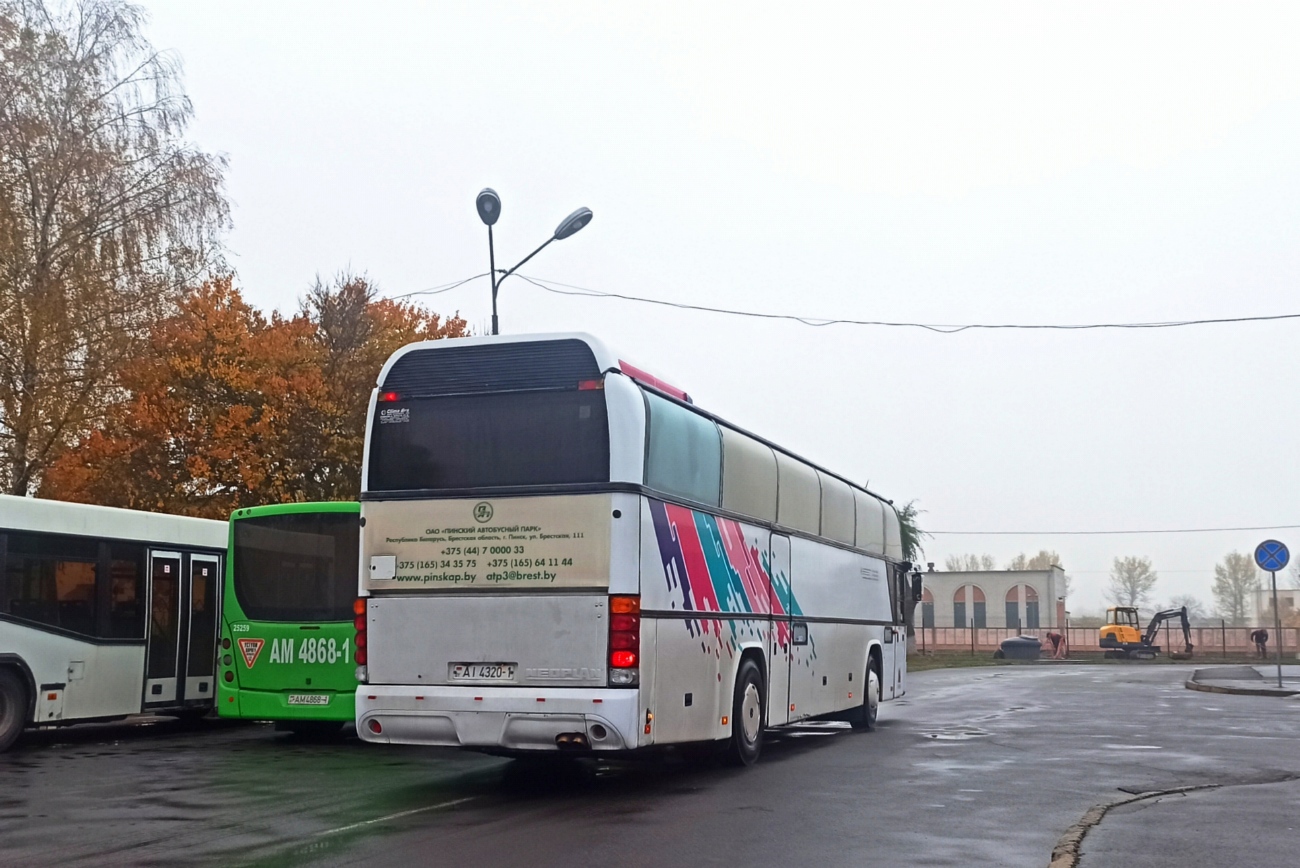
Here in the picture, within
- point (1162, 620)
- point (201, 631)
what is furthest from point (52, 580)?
point (1162, 620)

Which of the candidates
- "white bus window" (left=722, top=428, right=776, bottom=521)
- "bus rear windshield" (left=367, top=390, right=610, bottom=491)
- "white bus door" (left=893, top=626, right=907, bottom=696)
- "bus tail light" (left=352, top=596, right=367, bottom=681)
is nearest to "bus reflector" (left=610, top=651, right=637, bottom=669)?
"bus rear windshield" (left=367, top=390, right=610, bottom=491)

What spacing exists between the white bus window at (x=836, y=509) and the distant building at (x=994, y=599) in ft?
271

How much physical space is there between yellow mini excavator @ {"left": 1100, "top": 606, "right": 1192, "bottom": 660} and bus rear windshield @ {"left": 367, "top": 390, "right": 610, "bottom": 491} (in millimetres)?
54186

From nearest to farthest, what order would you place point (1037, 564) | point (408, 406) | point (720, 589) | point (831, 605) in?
point (408, 406)
point (720, 589)
point (831, 605)
point (1037, 564)

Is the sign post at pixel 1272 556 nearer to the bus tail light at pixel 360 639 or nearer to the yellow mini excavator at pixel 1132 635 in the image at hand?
the bus tail light at pixel 360 639

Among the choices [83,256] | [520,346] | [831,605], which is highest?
[83,256]

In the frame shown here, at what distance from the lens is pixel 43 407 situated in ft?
93.6

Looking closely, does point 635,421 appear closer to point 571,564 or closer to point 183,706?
point 571,564

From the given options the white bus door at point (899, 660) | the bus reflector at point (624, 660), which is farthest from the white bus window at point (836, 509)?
the bus reflector at point (624, 660)

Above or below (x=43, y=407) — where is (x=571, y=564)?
below

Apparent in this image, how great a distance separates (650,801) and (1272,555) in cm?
2479

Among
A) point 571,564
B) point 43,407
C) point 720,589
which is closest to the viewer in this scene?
point 571,564

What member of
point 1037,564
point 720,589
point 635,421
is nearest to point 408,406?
point 635,421

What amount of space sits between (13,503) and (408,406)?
6.36 m
